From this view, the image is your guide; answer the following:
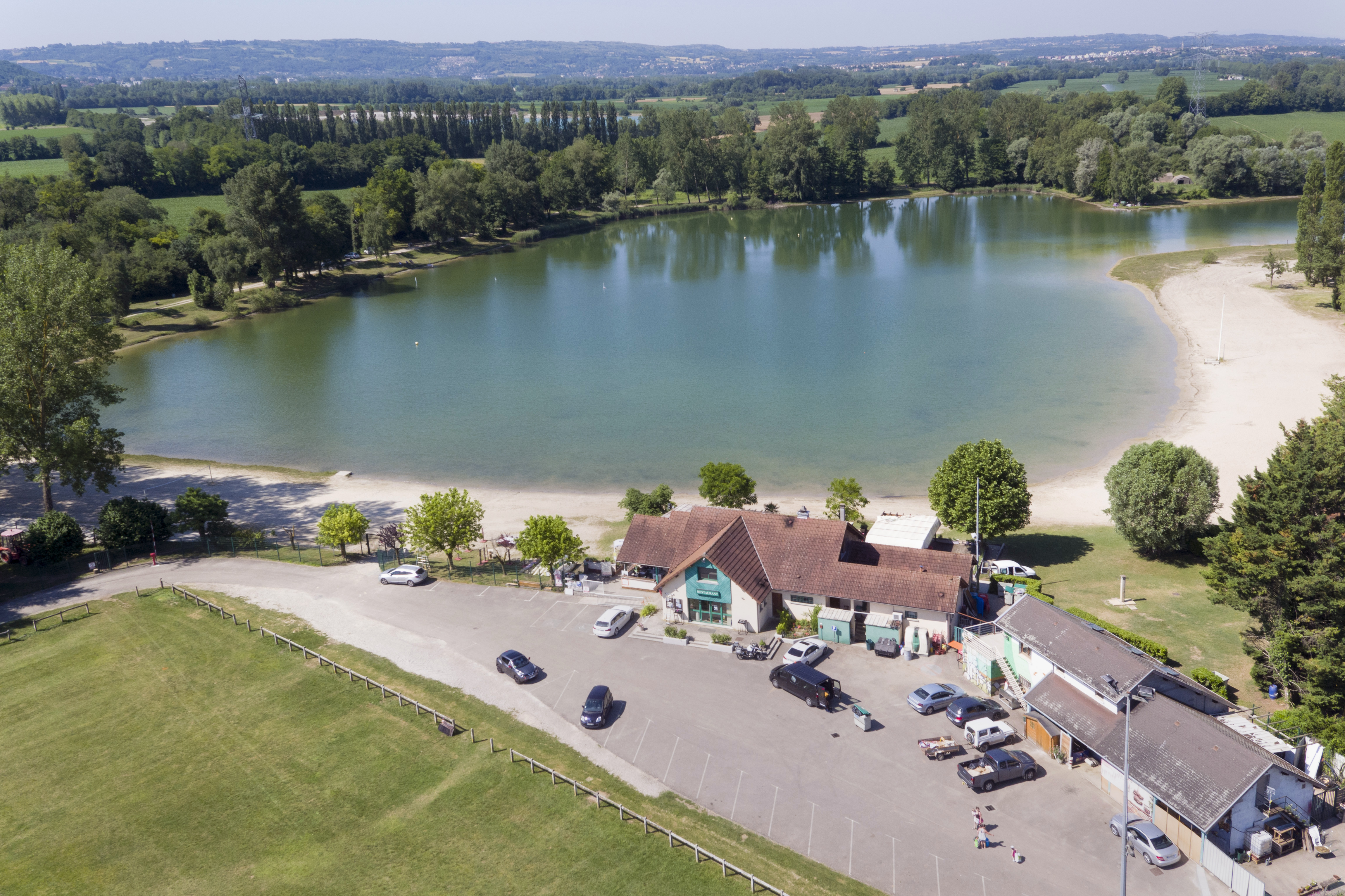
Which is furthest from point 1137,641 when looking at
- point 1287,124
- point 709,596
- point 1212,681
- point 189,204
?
point 1287,124

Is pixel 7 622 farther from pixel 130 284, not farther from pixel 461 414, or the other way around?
pixel 130 284

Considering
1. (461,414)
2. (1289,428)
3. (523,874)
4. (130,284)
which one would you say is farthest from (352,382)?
(1289,428)

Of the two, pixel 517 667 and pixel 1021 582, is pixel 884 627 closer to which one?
pixel 1021 582

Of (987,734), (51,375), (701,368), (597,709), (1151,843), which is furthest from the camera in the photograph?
(701,368)

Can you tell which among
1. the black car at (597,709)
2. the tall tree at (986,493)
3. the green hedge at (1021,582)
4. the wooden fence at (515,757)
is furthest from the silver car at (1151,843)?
the tall tree at (986,493)

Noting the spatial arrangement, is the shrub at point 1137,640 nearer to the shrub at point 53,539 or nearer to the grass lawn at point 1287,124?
the shrub at point 53,539

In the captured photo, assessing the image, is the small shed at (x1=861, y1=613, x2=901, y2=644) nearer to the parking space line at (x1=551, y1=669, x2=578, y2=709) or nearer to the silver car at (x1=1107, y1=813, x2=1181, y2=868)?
the silver car at (x1=1107, y1=813, x2=1181, y2=868)
